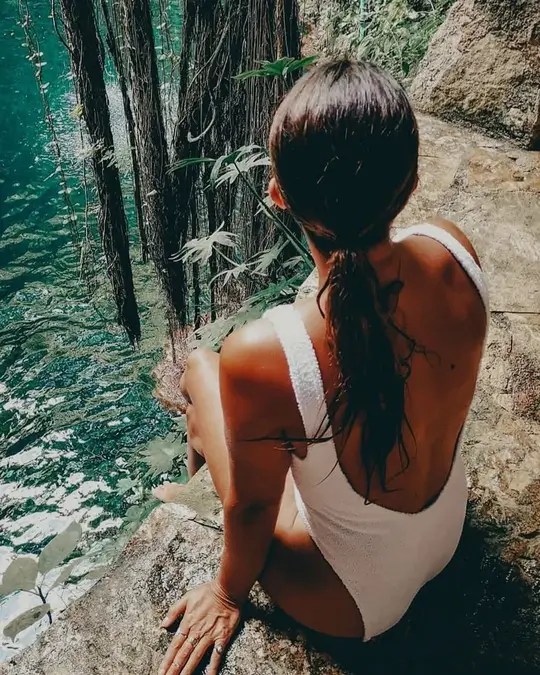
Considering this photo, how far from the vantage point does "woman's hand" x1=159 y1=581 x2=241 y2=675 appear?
1395 mm

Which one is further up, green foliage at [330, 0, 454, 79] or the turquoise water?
green foliage at [330, 0, 454, 79]

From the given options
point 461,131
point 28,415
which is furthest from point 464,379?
point 28,415

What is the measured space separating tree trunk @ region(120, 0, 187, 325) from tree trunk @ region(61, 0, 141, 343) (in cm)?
17

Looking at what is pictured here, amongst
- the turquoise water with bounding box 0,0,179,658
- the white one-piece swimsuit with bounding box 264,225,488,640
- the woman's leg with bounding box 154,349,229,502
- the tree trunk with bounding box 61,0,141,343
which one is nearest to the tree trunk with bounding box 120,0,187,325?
the tree trunk with bounding box 61,0,141,343

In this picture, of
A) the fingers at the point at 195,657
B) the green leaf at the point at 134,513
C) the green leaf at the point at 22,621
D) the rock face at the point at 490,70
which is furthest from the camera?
the green leaf at the point at 134,513

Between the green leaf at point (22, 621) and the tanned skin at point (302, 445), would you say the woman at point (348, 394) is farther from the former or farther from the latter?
the green leaf at point (22, 621)

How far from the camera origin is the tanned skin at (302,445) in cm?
103

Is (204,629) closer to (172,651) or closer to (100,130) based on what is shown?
(172,651)

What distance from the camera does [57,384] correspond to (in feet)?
15.8

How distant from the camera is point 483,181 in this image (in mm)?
2674

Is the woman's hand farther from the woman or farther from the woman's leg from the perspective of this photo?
the woman's leg

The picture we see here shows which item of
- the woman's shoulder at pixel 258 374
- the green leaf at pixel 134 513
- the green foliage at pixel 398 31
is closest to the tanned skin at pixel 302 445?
the woman's shoulder at pixel 258 374

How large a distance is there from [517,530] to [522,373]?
559 millimetres

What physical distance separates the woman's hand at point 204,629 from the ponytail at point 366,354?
22.5 inches
